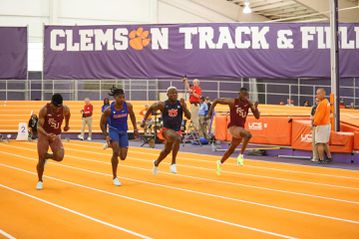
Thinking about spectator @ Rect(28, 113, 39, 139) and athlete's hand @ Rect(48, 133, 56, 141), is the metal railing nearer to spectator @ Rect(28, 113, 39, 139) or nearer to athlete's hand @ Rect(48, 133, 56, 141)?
spectator @ Rect(28, 113, 39, 139)

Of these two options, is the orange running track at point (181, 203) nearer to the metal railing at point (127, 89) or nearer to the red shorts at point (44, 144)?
the red shorts at point (44, 144)

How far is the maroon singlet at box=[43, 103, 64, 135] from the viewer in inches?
394

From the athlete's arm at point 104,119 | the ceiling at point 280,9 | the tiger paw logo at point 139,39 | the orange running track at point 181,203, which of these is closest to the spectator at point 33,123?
the tiger paw logo at point 139,39

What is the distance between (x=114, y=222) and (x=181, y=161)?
895cm

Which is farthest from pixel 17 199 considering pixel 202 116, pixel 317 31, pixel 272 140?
pixel 317 31

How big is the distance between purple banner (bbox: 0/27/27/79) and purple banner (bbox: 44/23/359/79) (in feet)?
3.44

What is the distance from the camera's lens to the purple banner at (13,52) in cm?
2289

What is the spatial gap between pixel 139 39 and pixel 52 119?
1277 centimetres

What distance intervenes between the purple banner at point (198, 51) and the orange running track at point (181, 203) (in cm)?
765

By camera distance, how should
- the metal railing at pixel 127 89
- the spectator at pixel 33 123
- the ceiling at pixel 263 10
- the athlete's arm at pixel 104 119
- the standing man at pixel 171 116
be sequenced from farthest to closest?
the ceiling at pixel 263 10 < the metal railing at pixel 127 89 < the spectator at pixel 33 123 < the standing man at pixel 171 116 < the athlete's arm at pixel 104 119

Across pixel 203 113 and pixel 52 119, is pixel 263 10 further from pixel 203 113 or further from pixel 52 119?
pixel 52 119

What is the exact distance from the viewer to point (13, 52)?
2302cm

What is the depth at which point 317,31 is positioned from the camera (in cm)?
2108

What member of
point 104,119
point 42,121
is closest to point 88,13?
point 104,119
